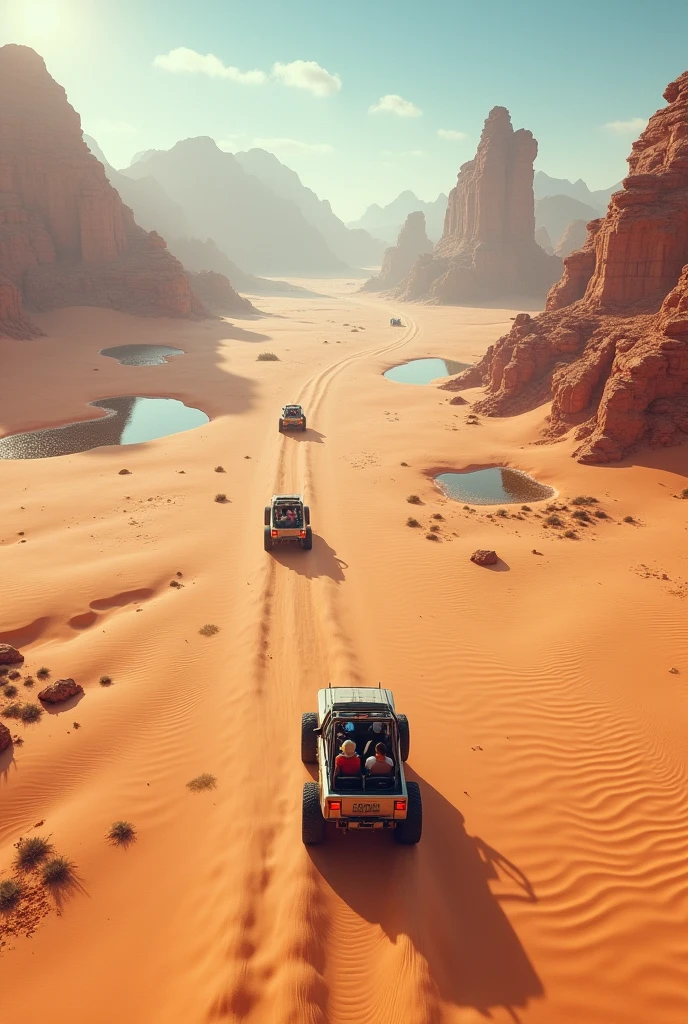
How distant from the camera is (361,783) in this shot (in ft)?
28.1

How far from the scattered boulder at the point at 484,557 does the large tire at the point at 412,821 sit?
426 inches

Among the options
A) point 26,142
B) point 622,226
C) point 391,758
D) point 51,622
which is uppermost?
point 26,142

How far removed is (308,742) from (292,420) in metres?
26.6

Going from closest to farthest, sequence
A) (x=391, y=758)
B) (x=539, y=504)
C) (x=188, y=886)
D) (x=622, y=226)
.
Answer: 1. (x=188, y=886)
2. (x=391, y=758)
3. (x=539, y=504)
4. (x=622, y=226)

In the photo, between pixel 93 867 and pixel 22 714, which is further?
pixel 22 714

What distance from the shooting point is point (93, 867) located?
27.7ft

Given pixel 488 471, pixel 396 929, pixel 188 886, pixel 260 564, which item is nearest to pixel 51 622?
pixel 260 564

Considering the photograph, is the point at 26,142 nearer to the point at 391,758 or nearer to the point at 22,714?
the point at 22,714

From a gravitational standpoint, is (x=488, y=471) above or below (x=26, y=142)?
below

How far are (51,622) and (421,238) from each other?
18149 centimetres

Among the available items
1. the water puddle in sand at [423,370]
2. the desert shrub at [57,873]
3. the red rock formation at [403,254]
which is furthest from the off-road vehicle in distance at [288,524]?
the red rock formation at [403,254]

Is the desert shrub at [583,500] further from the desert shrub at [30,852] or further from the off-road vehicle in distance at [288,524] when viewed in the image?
the desert shrub at [30,852]

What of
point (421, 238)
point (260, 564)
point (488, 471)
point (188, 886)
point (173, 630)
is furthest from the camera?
point (421, 238)

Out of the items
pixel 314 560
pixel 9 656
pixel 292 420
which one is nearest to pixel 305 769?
pixel 9 656
